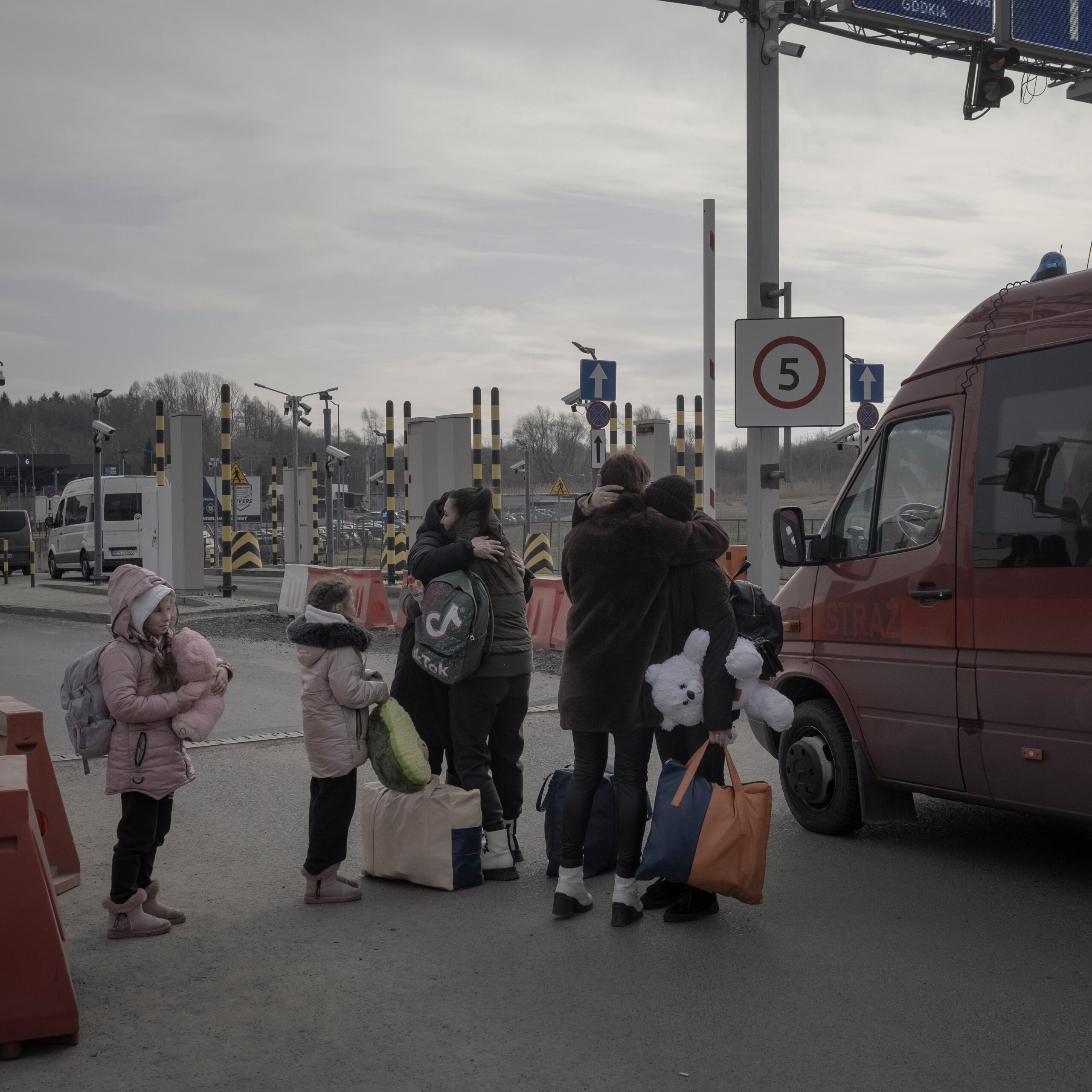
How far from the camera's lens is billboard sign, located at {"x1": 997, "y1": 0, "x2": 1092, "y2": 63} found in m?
10.1

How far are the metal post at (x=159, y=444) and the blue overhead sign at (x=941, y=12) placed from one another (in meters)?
16.3

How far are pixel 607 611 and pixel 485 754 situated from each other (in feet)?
3.76

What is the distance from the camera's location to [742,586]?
539cm

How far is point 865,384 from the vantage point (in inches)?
838

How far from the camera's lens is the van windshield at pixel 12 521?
35.1 meters

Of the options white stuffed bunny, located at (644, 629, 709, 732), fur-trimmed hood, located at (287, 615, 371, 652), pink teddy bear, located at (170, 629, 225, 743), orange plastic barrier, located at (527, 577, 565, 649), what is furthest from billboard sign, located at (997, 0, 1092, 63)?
pink teddy bear, located at (170, 629, 225, 743)

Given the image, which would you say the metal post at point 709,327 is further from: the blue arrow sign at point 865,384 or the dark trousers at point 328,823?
the blue arrow sign at point 865,384

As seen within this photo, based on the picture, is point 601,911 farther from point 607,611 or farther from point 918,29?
point 918,29

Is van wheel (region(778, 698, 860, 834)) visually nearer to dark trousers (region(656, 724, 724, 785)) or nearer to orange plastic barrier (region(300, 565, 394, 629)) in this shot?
dark trousers (region(656, 724, 724, 785))

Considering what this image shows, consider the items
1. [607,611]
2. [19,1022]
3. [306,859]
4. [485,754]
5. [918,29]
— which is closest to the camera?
[19,1022]

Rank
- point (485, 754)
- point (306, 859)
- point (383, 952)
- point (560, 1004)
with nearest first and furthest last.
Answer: point (560, 1004)
point (383, 952)
point (306, 859)
point (485, 754)

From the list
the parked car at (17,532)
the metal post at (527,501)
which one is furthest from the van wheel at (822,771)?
the parked car at (17,532)

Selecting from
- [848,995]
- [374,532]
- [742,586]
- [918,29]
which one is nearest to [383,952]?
[848,995]

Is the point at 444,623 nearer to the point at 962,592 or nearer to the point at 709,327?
the point at 962,592
